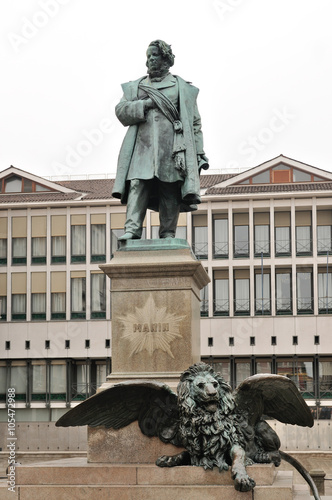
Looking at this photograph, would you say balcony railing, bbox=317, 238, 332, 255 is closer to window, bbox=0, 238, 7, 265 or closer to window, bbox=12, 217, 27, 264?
window, bbox=12, 217, 27, 264

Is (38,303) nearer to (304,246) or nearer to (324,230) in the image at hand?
(304,246)

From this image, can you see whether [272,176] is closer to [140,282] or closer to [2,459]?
[2,459]

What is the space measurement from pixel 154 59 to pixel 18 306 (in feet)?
157

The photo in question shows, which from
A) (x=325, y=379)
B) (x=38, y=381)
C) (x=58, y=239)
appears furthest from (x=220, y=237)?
(x=38, y=381)

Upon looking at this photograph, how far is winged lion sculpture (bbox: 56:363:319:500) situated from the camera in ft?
36.4

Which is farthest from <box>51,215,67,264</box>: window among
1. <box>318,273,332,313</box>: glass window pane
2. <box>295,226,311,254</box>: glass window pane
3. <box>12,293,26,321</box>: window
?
<box>318,273,332,313</box>: glass window pane

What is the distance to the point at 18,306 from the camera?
60.2 metres

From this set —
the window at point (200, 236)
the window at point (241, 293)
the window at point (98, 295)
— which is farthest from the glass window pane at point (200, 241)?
the window at point (98, 295)

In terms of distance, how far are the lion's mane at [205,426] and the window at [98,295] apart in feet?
156

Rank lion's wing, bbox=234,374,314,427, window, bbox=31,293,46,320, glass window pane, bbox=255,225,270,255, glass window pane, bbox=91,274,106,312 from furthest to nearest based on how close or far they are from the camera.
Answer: window, bbox=31,293,46,320
glass window pane, bbox=91,274,106,312
glass window pane, bbox=255,225,270,255
lion's wing, bbox=234,374,314,427

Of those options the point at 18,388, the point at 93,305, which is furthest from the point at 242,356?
the point at 18,388

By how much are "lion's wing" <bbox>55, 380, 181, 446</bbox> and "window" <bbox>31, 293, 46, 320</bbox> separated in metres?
48.4

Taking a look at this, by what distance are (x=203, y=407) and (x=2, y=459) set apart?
38114 mm

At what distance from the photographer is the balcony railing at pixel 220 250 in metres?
A: 58.8
